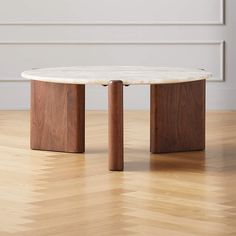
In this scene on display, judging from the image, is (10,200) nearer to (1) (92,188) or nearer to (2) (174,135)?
(1) (92,188)

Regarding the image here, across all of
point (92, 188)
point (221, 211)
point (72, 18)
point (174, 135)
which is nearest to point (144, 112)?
point (72, 18)

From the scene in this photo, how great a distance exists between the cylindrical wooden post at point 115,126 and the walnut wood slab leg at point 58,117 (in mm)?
440

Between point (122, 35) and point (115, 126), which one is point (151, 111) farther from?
point (122, 35)

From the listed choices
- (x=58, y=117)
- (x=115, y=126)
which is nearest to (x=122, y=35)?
(x=58, y=117)

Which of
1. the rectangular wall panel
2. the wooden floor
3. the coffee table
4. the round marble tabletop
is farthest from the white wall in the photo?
the coffee table

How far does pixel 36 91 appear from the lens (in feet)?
15.9

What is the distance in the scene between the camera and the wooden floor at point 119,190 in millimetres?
3282

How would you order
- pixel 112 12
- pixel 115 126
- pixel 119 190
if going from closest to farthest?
1. pixel 119 190
2. pixel 115 126
3. pixel 112 12

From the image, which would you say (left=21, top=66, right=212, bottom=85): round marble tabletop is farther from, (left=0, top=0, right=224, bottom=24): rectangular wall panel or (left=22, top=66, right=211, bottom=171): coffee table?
(left=0, top=0, right=224, bottom=24): rectangular wall panel

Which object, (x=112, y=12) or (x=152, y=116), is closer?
(x=152, y=116)

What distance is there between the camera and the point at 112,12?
6465mm

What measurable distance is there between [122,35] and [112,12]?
6.7 inches

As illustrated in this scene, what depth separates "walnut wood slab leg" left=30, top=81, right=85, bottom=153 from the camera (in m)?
4.77

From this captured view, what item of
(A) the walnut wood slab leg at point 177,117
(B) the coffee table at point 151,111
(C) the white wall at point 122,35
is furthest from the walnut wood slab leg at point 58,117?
(C) the white wall at point 122,35
